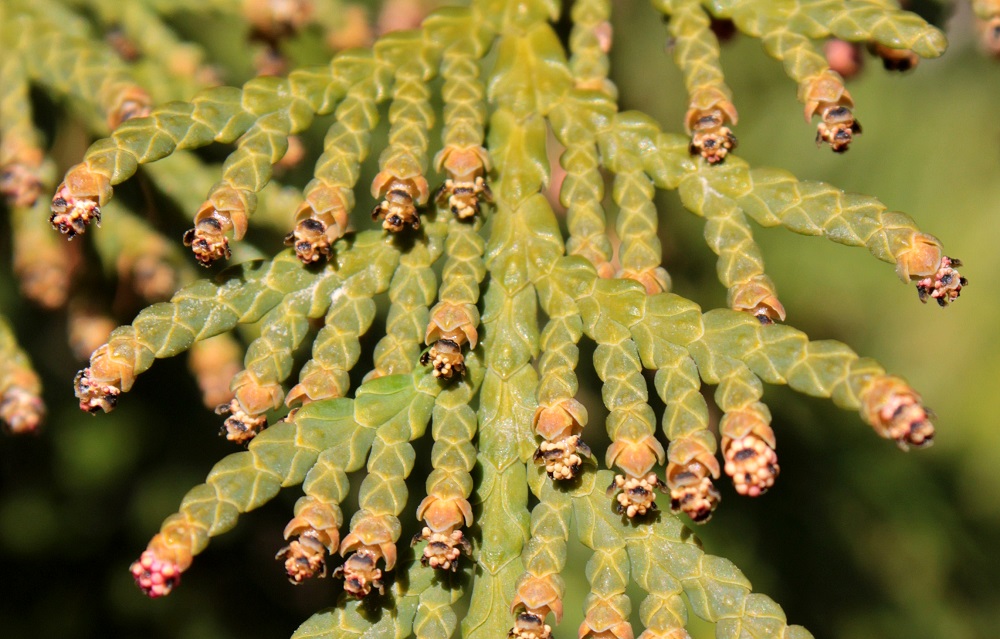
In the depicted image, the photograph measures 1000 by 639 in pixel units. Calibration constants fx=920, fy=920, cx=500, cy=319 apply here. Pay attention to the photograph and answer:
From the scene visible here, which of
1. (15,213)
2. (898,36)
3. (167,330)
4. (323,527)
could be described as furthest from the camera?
(15,213)

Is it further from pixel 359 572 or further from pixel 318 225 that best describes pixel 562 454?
pixel 318 225

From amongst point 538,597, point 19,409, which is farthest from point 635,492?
point 19,409

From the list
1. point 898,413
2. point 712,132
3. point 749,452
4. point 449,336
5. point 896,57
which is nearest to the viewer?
point 898,413

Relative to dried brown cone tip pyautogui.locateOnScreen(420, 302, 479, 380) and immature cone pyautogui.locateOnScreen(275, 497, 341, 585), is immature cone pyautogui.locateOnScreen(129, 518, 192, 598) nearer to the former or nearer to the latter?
immature cone pyautogui.locateOnScreen(275, 497, 341, 585)

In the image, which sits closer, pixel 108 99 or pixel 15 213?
pixel 108 99

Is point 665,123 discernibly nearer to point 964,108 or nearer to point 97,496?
point 964,108

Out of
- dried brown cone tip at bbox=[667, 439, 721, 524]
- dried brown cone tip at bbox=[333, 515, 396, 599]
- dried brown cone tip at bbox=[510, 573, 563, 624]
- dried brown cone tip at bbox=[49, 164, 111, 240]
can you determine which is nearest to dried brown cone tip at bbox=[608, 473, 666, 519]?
dried brown cone tip at bbox=[667, 439, 721, 524]

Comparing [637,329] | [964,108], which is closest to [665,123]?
[964,108]
